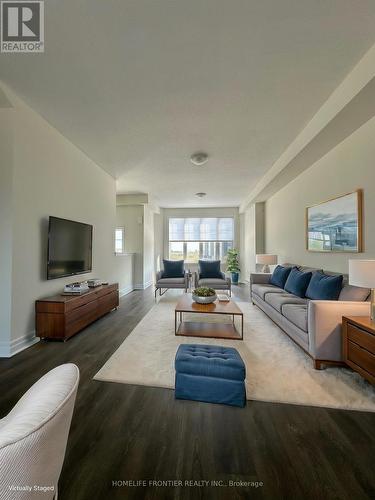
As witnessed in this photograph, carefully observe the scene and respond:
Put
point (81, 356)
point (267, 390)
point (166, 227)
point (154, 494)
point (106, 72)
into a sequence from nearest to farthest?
1. point (154, 494)
2. point (267, 390)
3. point (106, 72)
4. point (81, 356)
5. point (166, 227)

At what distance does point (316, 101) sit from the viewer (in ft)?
7.91

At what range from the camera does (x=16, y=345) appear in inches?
98.1

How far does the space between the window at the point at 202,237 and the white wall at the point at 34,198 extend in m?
4.90

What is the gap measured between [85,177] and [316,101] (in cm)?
359

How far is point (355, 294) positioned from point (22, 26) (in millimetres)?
3981

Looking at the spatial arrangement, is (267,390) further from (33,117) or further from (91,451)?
(33,117)

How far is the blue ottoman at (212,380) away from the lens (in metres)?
1.65

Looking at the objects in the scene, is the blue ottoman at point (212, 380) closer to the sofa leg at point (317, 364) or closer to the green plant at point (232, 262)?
the sofa leg at point (317, 364)

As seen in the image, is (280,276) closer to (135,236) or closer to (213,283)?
(213,283)

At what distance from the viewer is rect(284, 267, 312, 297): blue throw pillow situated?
3324 millimetres

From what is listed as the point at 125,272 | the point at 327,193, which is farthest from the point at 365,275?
the point at 125,272

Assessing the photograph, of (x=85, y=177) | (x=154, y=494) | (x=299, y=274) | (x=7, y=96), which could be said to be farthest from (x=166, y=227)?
(x=154, y=494)

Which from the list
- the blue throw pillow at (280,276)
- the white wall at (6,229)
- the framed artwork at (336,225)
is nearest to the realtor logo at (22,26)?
the white wall at (6,229)

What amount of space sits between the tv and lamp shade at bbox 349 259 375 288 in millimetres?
3521
